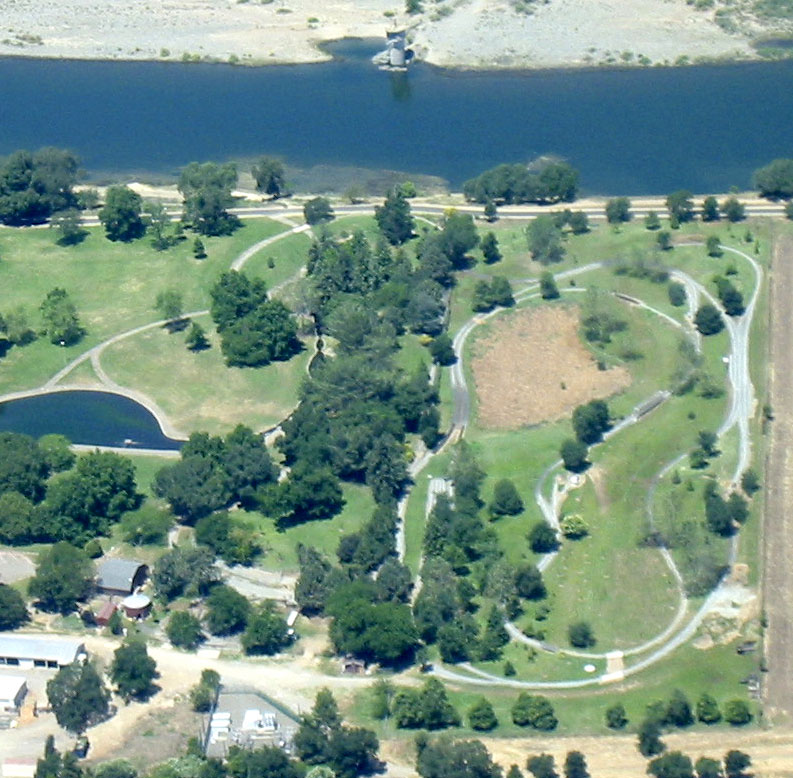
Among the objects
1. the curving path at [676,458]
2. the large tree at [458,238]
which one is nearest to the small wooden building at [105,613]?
the curving path at [676,458]

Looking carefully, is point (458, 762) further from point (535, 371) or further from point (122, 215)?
point (122, 215)

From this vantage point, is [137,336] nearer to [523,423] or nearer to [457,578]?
[523,423]

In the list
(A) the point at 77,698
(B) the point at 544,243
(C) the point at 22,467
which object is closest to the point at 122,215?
(B) the point at 544,243

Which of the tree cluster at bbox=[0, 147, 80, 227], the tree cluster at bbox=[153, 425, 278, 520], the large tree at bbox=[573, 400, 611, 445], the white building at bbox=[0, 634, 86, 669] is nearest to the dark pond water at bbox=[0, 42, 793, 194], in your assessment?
the tree cluster at bbox=[0, 147, 80, 227]

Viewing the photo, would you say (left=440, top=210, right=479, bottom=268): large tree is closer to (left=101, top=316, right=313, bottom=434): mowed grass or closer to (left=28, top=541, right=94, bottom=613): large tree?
(left=101, top=316, right=313, bottom=434): mowed grass

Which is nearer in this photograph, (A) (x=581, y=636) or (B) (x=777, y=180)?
(A) (x=581, y=636)

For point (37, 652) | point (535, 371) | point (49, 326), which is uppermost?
point (49, 326)

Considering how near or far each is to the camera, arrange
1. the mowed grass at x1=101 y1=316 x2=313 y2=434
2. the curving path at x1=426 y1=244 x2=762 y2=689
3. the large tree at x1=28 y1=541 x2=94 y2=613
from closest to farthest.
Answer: the curving path at x1=426 y1=244 x2=762 y2=689 < the large tree at x1=28 y1=541 x2=94 y2=613 < the mowed grass at x1=101 y1=316 x2=313 y2=434
